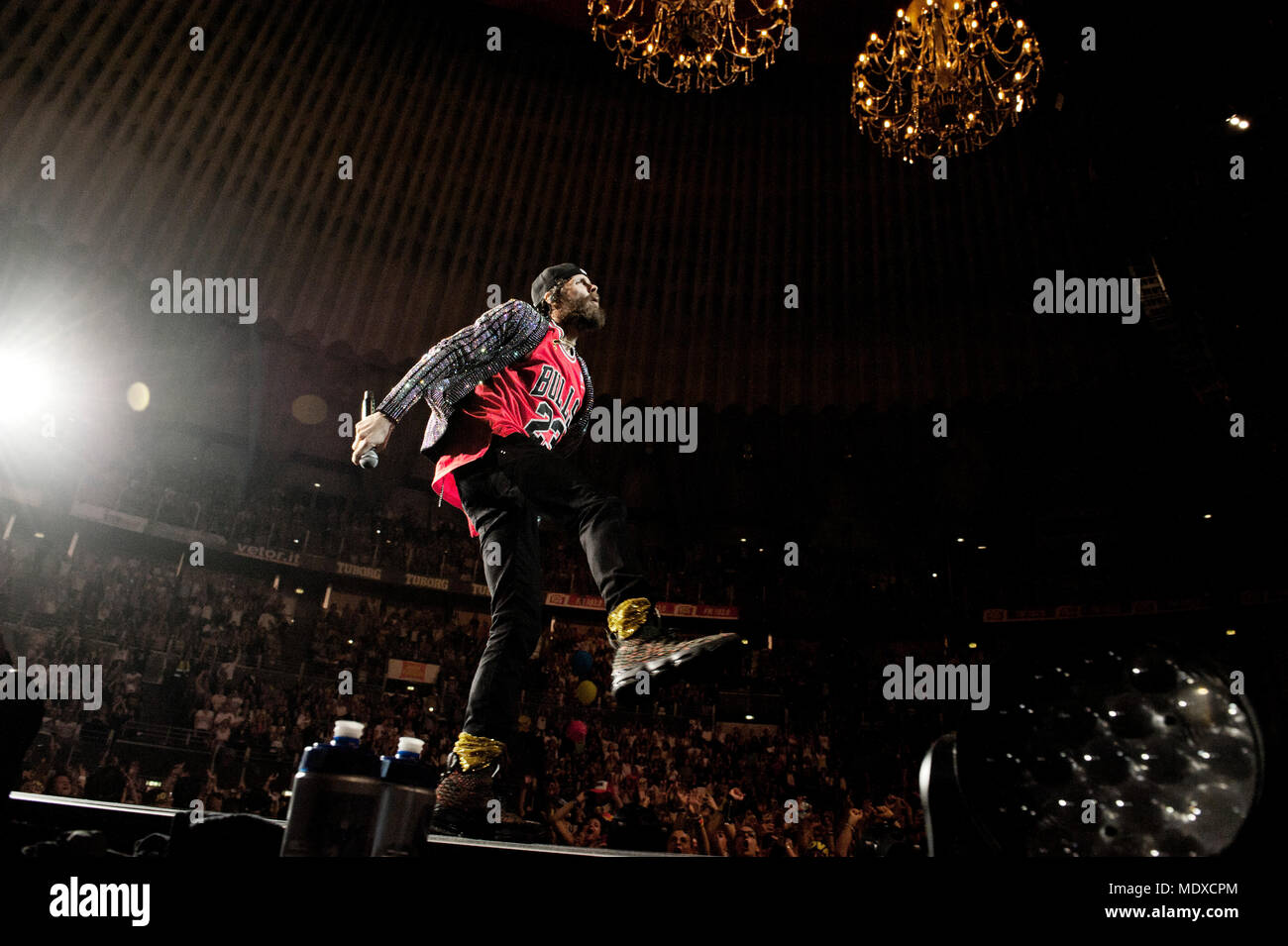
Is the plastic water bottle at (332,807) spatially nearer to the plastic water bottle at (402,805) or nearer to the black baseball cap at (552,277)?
the plastic water bottle at (402,805)

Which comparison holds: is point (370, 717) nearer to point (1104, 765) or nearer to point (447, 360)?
point (447, 360)

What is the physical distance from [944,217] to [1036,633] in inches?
370

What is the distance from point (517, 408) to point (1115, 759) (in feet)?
7.59

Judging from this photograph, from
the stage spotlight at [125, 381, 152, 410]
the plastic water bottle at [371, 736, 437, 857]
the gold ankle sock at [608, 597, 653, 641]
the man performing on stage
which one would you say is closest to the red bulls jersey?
the man performing on stage

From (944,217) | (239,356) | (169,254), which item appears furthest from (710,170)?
(239,356)

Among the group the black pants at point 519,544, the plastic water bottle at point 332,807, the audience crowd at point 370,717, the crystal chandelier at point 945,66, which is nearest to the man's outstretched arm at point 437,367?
the black pants at point 519,544

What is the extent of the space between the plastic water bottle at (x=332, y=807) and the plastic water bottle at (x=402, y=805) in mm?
17

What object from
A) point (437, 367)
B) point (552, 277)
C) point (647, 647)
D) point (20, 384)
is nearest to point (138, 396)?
point (20, 384)

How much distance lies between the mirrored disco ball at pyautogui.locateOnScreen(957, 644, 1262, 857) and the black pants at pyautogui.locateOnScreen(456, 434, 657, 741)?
1466 mm

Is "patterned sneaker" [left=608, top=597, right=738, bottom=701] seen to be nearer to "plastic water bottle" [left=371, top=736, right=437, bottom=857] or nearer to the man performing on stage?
the man performing on stage

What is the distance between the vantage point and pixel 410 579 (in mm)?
16375

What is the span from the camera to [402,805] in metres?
1.46
